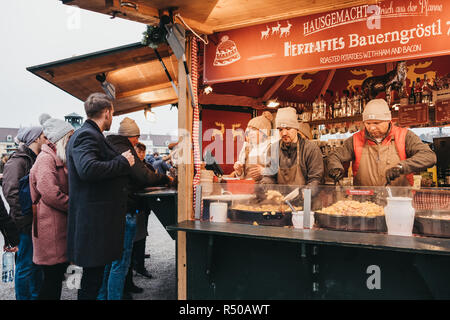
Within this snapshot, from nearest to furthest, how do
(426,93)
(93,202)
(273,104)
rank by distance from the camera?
(93,202)
(426,93)
(273,104)

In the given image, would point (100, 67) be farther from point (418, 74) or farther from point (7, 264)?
point (418, 74)

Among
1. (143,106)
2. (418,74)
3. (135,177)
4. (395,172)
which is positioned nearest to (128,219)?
(135,177)

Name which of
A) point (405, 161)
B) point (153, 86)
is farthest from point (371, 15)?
point (153, 86)

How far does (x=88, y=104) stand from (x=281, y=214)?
1.94 meters

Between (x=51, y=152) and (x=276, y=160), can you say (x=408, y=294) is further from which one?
(x=51, y=152)

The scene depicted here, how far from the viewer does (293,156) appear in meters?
3.83

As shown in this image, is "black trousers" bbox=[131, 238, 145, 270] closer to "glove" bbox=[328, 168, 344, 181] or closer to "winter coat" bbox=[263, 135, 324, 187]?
"winter coat" bbox=[263, 135, 324, 187]

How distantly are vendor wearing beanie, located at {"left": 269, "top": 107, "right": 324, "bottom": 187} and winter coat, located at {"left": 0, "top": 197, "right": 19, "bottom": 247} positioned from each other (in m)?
2.80

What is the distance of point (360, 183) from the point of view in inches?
146

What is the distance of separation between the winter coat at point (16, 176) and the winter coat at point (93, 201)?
110cm

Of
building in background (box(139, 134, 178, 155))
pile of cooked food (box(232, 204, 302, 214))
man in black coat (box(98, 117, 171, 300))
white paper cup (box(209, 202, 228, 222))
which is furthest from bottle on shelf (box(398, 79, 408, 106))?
building in background (box(139, 134, 178, 155))

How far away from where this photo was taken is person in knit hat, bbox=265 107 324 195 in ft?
12.1

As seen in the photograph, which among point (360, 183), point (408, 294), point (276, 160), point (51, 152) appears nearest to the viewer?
point (408, 294)

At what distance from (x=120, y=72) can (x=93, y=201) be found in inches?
160
